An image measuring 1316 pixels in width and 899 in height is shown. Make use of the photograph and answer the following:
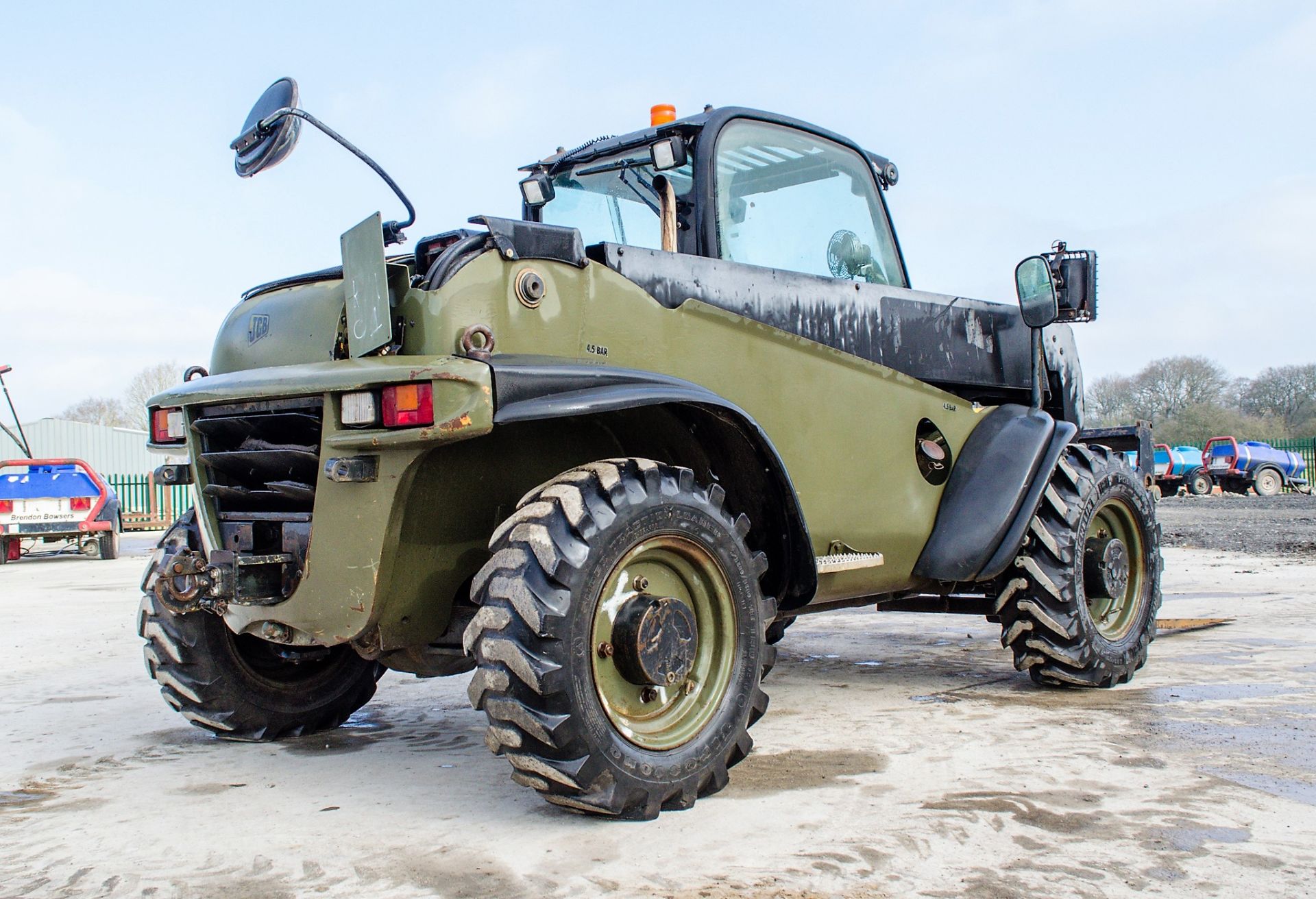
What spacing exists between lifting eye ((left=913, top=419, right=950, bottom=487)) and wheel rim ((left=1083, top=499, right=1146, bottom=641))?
0.96 meters

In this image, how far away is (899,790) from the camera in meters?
3.56

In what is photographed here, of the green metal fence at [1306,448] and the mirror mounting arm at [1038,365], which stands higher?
the mirror mounting arm at [1038,365]

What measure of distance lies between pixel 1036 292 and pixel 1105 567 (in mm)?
1334

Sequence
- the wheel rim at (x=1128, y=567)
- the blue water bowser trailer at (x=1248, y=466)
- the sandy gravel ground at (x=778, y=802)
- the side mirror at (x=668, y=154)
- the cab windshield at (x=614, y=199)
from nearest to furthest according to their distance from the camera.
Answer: the sandy gravel ground at (x=778, y=802), the side mirror at (x=668, y=154), the cab windshield at (x=614, y=199), the wheel rim at (x=1128, y=567), the blue water bowser trailer at (x=1248, y=466)

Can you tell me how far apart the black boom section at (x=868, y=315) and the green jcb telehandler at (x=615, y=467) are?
16mm

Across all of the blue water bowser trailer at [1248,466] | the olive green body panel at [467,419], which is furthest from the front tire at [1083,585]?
the blue water bowser trailer at [1248,466]

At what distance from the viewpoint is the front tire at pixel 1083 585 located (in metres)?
5.15

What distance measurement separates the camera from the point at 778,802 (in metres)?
3.45

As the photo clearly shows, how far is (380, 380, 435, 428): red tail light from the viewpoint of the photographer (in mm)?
3070

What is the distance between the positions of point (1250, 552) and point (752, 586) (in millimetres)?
11644

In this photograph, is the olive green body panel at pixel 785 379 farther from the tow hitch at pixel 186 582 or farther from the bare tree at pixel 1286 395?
the bare tree at pixel 1286 395

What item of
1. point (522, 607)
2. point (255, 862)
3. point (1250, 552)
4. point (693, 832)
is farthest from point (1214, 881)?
point (1250, 552)

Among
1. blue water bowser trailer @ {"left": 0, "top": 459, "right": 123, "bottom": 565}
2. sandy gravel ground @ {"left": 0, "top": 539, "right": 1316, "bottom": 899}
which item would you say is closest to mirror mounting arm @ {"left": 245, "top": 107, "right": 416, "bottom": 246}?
sandy gravel ground @ {"left": 0, "top": 539, "right": 1316, "bottom": 899}

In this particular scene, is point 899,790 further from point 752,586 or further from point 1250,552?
point 1250,552
